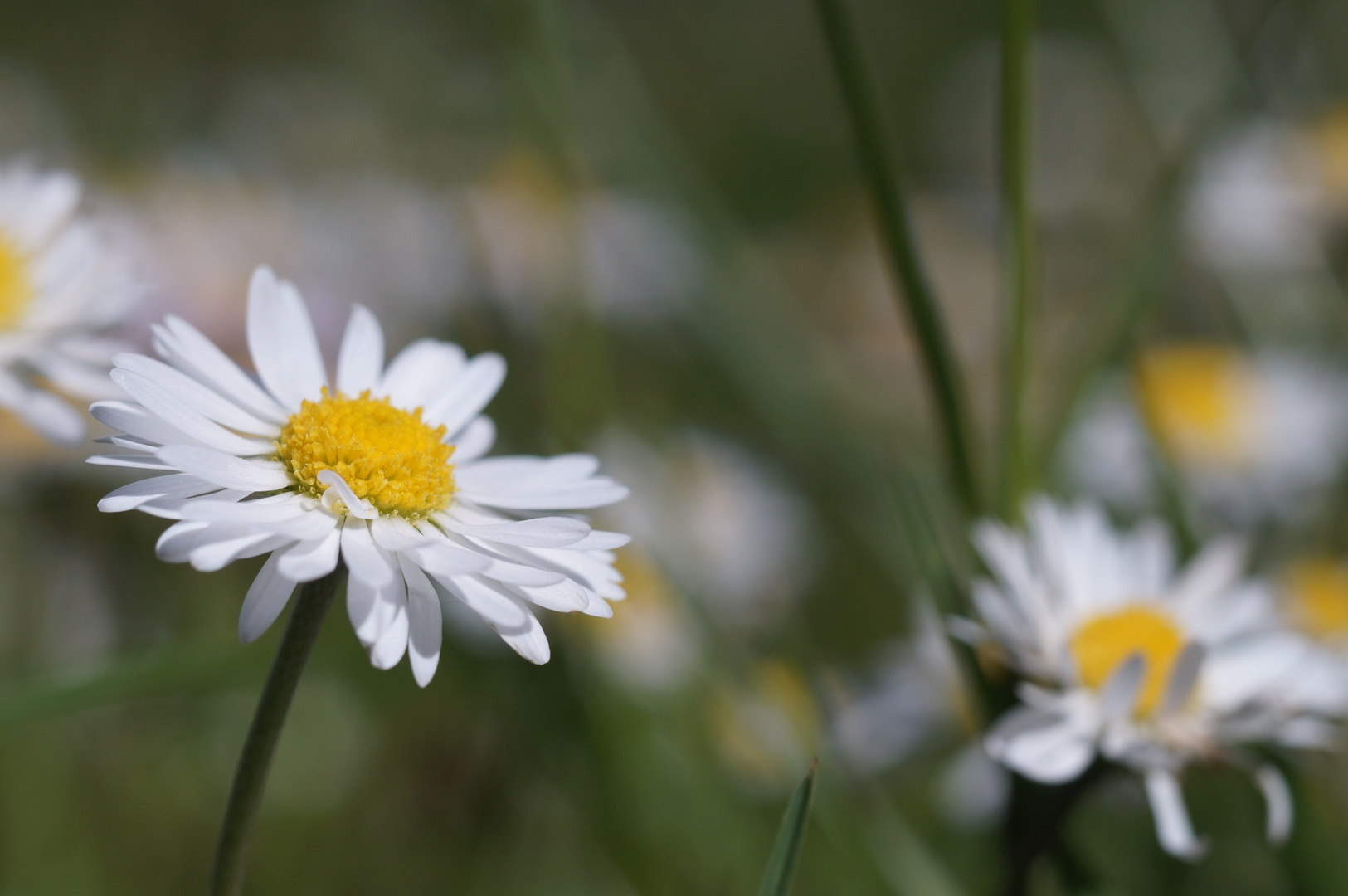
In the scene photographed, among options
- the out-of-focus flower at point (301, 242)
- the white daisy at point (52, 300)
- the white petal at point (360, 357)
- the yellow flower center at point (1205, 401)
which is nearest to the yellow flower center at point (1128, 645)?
the white petal at point (360, 357)

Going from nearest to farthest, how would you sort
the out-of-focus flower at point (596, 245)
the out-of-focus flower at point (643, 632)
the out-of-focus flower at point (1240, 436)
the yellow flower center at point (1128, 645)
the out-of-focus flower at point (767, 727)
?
the yellow flower center at point (1128, 645), the out-of-focus flower at point (767, 727), the out-of-focus flower at point (643, 632), the out-of-focus flower at point (1240, 436), the out-of-focus flower at point (596, 245)

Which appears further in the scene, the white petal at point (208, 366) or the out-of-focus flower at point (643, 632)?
the out-of-focus flower at point (643, 632)

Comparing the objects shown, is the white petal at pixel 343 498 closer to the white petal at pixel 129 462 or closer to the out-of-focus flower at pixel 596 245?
the white petal at pixel 129 462

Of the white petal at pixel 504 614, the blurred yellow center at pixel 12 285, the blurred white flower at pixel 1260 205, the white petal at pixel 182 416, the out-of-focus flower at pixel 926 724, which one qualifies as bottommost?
the white petal at pixel 504 614

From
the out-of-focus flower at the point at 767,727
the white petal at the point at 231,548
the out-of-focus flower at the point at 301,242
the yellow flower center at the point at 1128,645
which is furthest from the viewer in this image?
the out-of-focus flower at the point at 301,242

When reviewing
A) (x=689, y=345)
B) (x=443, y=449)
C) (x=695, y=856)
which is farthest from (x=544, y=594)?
(x=689, y=345)

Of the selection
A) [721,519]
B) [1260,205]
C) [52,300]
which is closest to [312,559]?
[52,300]

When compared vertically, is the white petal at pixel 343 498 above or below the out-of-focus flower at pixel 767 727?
below
